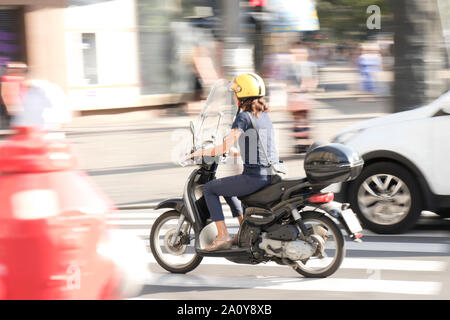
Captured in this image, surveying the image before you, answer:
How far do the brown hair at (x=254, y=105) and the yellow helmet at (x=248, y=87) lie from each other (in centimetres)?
4

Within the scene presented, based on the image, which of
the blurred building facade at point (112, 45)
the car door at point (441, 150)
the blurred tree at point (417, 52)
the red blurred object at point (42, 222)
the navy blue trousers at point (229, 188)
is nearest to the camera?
the red blurred object at point (42, 222)

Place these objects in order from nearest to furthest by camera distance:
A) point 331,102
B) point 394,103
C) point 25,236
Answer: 1. point 25,236
2. point 394,103
3. point 331,102

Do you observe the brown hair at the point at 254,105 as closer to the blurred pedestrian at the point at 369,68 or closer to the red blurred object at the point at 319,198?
the red blurred object at the point at 319,198

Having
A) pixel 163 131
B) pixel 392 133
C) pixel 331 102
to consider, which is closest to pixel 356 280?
pixel 392 133

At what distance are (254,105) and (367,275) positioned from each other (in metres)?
1.74

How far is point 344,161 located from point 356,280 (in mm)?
989

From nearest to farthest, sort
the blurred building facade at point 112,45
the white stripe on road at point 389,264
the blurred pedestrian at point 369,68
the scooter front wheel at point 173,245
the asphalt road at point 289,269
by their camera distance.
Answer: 1. the asphalt road at point 289,269
2. the white stripe on road at point 389,264
3. the scooter front wheel at point 173,245
4. the blurred building facade at point 112,45
5. the blurred pedestrian at point 369,68

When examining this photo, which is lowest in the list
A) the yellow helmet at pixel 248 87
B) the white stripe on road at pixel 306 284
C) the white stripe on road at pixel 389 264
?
the white stripe on road at pixel 389 264

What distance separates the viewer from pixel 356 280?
639cm

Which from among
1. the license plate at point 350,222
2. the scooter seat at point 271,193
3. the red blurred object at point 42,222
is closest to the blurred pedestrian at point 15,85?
the scooter seat at point 271,193

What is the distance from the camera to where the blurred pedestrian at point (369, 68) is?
2553cm

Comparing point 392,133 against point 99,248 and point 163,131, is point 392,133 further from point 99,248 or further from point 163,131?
point 163,131

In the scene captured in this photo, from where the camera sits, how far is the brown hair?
6.26m
